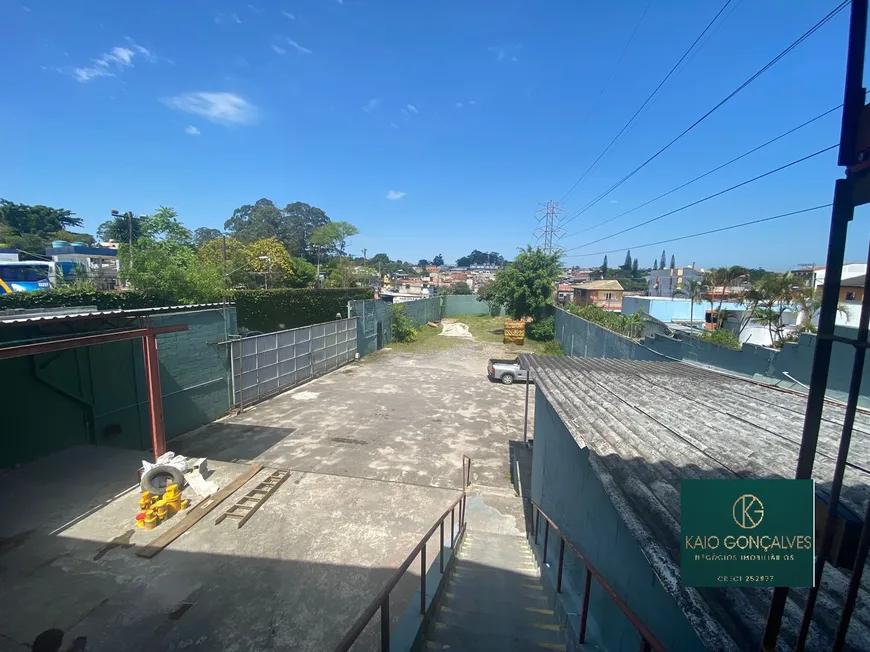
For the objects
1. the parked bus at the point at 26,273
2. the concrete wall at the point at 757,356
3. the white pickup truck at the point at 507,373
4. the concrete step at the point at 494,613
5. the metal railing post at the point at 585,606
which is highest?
the parked bus at the point at 26,273

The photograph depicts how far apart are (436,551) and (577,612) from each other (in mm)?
2675

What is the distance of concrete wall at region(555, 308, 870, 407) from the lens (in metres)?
8.66

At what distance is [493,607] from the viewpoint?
15.5 feet

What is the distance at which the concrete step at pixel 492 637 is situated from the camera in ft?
12.5

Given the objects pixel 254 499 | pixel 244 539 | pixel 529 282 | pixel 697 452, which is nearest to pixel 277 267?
pixel 529 282

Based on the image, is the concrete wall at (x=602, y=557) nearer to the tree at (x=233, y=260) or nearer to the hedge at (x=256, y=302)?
the hedge at (x=256, y=302)

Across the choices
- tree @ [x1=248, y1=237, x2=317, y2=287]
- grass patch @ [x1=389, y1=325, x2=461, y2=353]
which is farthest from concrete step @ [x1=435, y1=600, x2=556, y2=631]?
tree @ [x1=248, y1=237, x2=317, y2=287]

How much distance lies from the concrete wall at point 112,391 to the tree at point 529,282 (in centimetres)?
2208

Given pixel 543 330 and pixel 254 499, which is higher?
pixel 543 330

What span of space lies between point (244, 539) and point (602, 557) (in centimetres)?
523

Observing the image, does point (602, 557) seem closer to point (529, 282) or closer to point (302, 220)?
point (529, 282)

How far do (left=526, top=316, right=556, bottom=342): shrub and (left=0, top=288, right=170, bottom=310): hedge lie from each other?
2394cm

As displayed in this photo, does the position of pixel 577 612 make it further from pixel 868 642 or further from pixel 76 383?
pixel 76 383

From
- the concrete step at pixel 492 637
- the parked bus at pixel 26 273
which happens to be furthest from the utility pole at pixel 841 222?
the parked bus at pixel 26 273
